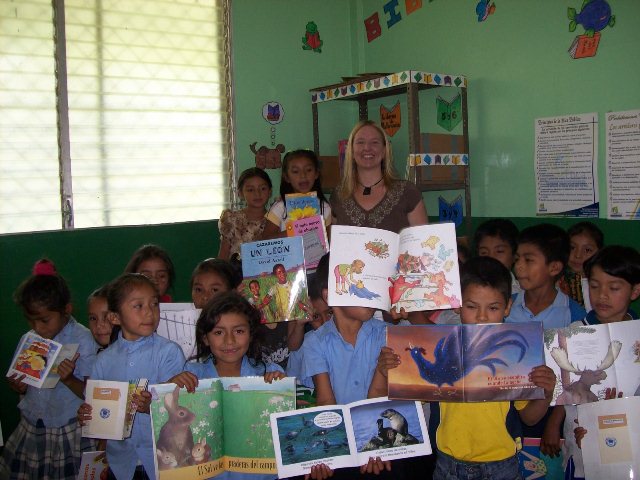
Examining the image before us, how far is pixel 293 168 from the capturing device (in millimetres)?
3883

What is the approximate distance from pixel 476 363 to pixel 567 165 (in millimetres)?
2503

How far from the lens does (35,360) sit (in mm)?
2754

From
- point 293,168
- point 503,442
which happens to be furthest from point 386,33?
point 503,442

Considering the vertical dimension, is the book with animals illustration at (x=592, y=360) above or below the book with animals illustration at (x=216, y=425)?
above

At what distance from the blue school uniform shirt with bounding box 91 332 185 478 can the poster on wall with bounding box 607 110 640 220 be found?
2874 millimetres

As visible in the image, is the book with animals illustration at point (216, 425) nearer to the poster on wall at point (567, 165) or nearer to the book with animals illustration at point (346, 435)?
the book with animals illustration at point (346, 435)

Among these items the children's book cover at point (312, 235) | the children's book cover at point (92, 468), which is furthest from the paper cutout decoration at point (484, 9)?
the children's book cover at point (92, 468)

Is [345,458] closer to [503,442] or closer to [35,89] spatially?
[503,442]

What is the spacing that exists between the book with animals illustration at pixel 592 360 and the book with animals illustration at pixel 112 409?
150 centimetres

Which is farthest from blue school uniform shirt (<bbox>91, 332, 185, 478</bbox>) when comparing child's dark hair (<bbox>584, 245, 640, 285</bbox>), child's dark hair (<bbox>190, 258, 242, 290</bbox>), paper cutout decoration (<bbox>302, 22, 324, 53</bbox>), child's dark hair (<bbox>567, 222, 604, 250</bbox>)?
paper cutout decoration (<bbox>302, 22, 324, 53</bbox>)

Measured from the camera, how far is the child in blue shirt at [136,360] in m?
2.56

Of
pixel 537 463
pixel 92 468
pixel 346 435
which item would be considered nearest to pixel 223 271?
pixel 92 468

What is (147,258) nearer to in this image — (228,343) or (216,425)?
(228,343)

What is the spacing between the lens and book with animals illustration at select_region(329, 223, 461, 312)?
243 cm
